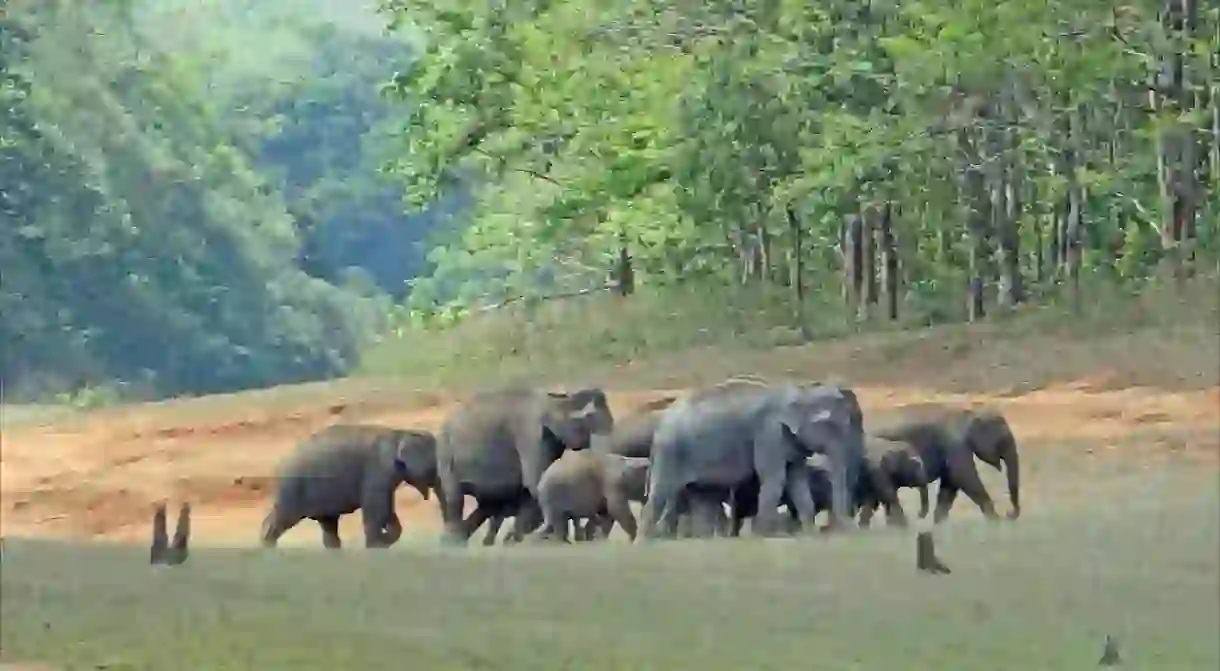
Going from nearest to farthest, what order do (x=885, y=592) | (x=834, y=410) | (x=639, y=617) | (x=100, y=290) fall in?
(x=100, y=290)
(x=639, y=617)
(x=885, y=592)
(x=834, y=410)

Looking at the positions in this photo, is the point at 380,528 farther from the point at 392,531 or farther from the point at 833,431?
the point at 833,431

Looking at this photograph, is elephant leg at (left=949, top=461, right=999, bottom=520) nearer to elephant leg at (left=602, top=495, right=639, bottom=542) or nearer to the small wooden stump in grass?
the small wooden stump in grass

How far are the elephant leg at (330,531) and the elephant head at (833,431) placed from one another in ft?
2.91

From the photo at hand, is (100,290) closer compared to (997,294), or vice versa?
(100,290)

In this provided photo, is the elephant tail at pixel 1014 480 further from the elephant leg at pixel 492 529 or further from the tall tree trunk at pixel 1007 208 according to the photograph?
the elephant leg at pixel 492 529

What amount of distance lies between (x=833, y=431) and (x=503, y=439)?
627mm

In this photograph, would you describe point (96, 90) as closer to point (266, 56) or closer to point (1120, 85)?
point (266, 56)

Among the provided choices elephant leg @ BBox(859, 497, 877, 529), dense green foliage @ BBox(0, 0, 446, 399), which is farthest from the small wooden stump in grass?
dense green foliage @ BBox(0, 0, 446, 399)

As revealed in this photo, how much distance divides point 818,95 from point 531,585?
52.0 inches

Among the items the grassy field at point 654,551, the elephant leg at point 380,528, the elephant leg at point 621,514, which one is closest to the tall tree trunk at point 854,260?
the grassy field at point 654,551

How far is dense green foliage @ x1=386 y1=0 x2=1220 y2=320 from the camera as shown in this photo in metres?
3.72

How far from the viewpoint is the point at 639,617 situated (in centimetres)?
322

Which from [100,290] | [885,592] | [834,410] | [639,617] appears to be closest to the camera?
[100,290]

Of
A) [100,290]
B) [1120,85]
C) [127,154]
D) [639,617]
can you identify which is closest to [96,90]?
[127,154]
